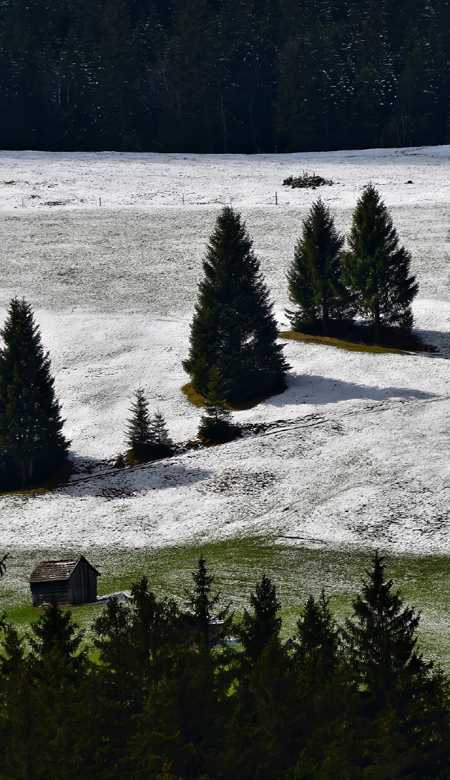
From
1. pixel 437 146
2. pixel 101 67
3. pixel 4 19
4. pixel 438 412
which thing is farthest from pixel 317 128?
pixel 438 412

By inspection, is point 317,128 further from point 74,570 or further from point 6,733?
point 6,733

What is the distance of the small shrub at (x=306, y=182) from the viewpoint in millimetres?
96944

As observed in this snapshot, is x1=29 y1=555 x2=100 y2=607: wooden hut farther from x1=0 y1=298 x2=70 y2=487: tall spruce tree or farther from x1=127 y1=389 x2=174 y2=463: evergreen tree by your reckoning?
x1=0 y1=298 x2=70 y2=487: tall spruce tree

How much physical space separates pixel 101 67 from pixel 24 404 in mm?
73939

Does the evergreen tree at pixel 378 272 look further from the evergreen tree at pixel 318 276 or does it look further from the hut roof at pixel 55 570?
the hut roof at pixel 55 570

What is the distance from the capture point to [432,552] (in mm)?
41875

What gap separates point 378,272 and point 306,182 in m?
33.1

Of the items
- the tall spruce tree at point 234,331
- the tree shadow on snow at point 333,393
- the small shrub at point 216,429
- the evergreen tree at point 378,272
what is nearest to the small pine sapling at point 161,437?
the small shrub at point 216,429

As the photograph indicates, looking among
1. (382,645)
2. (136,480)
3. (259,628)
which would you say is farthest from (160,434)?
(382,645)

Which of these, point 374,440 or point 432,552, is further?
point 374,440

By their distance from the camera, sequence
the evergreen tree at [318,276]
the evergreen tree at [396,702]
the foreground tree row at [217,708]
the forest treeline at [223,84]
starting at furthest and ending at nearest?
the forest treeline at [223,84] < the evergreen tree at [318,276] < the evergreen tree at [396,702] < the foreground tree row at [217,708]

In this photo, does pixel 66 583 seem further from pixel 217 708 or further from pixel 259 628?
pixel 217 708

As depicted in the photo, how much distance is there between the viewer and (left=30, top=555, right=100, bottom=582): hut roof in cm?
3847

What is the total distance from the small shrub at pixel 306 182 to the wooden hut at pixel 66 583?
64215 millimetres
